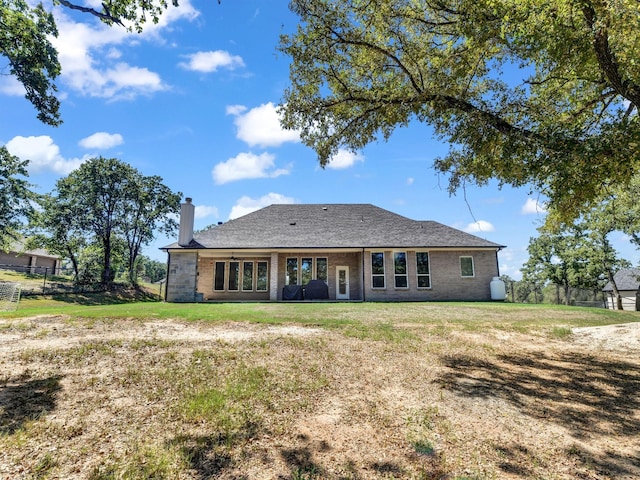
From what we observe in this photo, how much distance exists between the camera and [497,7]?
18.5 ft

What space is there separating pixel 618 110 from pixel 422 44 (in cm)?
516

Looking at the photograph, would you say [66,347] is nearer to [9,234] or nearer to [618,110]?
[618,110]

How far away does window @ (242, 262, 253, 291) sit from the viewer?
21578 mm

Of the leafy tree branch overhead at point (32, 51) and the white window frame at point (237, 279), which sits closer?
the leafy tree branch overhead at point (32, 51)

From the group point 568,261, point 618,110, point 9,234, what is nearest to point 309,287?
point 618,110

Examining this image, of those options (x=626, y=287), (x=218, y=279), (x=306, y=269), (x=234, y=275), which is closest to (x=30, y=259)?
(x=218, y=279)

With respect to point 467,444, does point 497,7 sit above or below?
above

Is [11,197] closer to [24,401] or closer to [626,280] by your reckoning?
[24,401]

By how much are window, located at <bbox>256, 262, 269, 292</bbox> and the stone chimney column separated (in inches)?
181

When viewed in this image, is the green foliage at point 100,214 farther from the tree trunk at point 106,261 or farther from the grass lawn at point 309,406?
the grass lawn at point 309,406

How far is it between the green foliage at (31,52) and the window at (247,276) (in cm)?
1307

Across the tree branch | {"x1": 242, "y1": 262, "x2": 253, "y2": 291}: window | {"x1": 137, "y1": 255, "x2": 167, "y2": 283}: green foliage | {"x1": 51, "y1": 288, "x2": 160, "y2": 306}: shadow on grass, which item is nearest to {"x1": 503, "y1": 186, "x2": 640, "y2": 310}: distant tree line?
{"x1": 242, "y1": 262, "x2": 253, "y2": 291}: window

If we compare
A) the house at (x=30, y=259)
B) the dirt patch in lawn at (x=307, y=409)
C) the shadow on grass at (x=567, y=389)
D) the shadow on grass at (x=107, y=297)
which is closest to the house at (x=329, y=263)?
the shadow on grass at (x=107, y=297)

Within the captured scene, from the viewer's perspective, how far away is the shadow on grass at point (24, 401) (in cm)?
361
